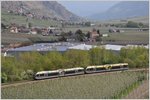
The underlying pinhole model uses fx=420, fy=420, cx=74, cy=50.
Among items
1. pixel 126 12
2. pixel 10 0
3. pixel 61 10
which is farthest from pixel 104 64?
pixel 126 12

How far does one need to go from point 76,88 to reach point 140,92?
5.62 feet

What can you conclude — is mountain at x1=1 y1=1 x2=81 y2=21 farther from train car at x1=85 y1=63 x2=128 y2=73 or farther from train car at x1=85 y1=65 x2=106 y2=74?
train car at x1=85 y1=65 x2=106 y2=74

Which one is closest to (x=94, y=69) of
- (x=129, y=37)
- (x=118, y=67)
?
(x=118, y=67)

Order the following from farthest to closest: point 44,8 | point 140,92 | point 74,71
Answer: point 44,8 < point 74,71 < point 140,92

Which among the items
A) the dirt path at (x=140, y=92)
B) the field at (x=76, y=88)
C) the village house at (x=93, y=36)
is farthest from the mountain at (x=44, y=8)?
the dirt path at (x=140, y=92)

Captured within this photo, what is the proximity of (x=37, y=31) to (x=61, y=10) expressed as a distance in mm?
34122

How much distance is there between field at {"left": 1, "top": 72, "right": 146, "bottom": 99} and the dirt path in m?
0.37

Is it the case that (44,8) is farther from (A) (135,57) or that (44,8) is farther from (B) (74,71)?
(B) (74,71)

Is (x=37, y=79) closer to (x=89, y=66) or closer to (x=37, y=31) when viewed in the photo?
(x=89, y=66)

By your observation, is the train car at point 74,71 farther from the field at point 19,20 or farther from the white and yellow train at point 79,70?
the field at point 19,20

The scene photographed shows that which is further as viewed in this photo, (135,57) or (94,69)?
(135,57)

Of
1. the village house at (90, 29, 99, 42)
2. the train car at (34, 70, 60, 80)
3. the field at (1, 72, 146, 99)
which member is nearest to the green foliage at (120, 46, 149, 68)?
the field at (1, 72, 146, 99)

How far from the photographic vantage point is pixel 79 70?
41.6ft

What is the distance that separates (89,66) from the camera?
13.2m
